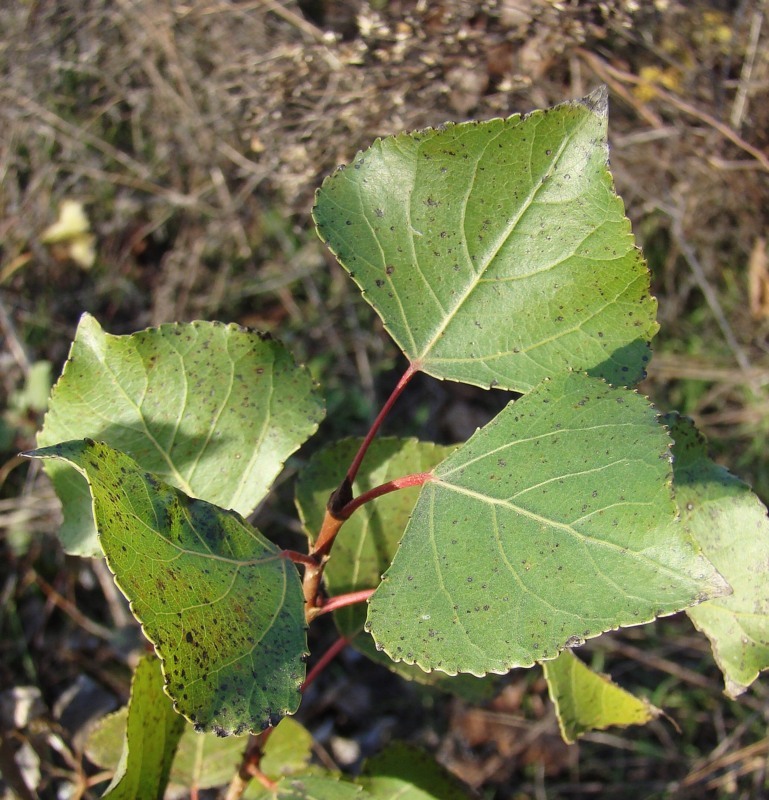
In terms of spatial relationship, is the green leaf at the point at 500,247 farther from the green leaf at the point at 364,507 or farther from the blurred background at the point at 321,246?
the blurred background at the point at 321,246

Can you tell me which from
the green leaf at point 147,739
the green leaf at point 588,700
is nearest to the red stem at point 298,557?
the green leaf at point 147,739

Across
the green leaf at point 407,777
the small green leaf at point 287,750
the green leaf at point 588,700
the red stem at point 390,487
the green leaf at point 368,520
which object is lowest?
the small green leaf at point 287,750

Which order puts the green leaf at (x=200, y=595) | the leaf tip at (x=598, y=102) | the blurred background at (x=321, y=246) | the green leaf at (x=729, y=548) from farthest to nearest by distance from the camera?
the blurred background at (x=321, y=246) < the green leaf at (x=729, y=548) < the leaf tip at (x=598, y=102) < the green leaf at (x=200, y=595)

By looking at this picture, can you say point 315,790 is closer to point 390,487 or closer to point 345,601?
point 345,601

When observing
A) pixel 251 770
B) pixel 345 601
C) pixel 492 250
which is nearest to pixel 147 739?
pixel 251 770

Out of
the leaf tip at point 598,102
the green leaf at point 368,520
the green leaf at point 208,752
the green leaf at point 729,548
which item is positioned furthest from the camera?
the green leaf at point 208,752

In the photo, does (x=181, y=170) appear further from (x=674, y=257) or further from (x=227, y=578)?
(x=227, y=578)

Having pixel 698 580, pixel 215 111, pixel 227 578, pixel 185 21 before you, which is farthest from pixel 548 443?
pixel 185 21

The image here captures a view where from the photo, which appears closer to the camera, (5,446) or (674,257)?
(5,446)
